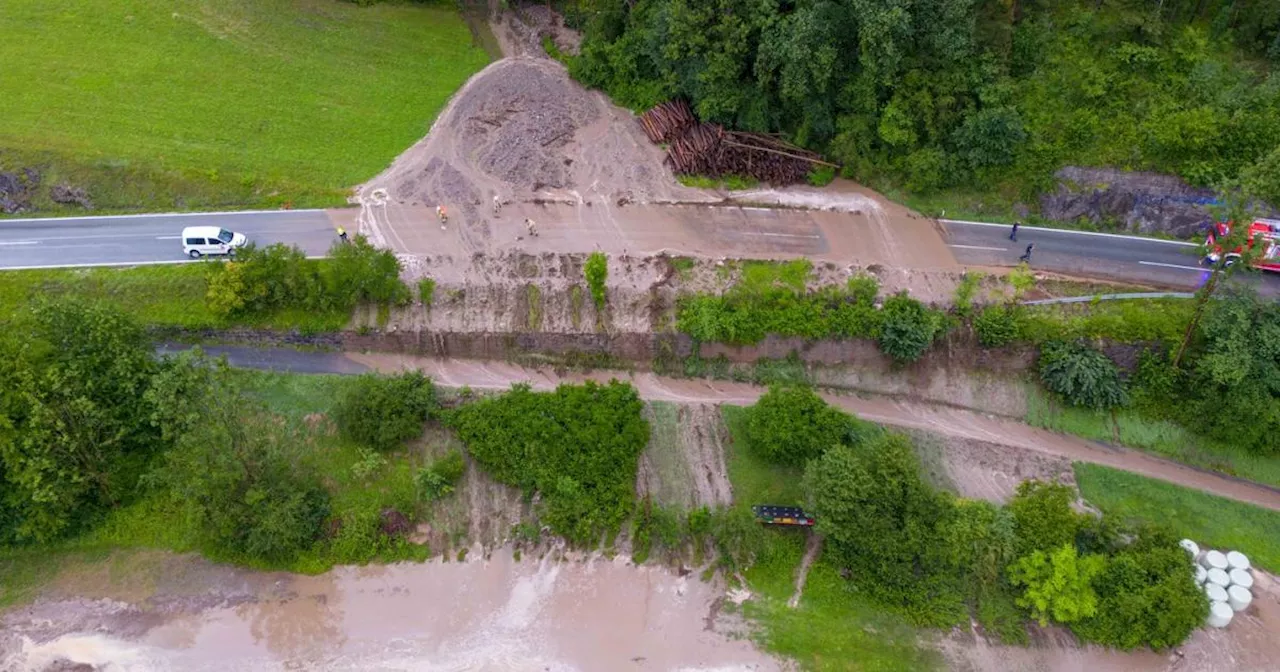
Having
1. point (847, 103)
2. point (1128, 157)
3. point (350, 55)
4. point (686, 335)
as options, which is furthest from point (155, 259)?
point (1128, 157)

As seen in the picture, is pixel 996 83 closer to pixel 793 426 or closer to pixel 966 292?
pixel 966 292

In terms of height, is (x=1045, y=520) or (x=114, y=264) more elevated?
(x=114, y=264)

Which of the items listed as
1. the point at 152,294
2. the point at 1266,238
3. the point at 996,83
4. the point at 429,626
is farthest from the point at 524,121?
the point at 1266,238

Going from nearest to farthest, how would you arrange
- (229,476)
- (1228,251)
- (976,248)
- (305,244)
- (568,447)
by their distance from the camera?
(229,476) < (1228,251) < (568,447) < (305,244) < (976,248)

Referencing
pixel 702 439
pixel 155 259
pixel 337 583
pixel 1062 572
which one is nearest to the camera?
pixel 1062 572

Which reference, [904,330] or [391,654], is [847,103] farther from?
[391,654]

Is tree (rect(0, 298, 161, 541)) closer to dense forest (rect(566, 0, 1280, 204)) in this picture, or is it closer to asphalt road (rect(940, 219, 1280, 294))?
dense forest (rect(566, 0, 1280, 204))

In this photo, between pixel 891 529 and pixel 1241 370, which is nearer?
pixel 891 529

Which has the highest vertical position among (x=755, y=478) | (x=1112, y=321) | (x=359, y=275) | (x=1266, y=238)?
(x=1266, y=238)
